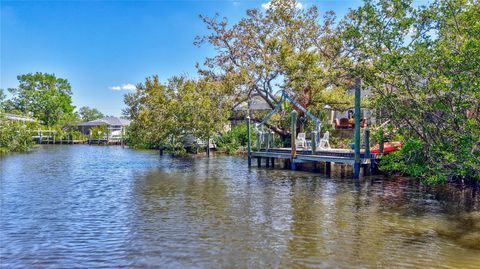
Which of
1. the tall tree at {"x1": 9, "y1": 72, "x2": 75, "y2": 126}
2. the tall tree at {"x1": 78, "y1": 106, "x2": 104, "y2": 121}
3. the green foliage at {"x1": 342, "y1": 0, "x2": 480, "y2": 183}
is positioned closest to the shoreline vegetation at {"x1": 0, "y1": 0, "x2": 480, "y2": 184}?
the green foliage at {"x1": 342, "y1": 0, "x2": 480, "y2": 183}

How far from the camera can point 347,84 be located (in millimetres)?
18844

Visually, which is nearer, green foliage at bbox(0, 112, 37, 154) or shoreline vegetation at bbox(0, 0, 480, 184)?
shoreline vegetation at bbox(0, 0, 480, 184)

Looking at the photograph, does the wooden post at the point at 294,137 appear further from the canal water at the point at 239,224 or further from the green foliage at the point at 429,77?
the green foliage at the point at 429,77

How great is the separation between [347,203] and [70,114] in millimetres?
87547

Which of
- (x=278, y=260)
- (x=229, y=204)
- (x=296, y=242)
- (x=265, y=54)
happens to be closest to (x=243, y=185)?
(x=229, y=204)

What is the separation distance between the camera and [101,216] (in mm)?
12055

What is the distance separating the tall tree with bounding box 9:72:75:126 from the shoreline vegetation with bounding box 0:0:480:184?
1467 cm

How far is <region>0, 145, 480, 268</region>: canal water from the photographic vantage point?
8344 mm

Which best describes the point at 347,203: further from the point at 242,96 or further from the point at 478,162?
the point at 242,96

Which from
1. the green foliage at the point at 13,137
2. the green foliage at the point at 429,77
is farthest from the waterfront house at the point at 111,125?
the green foliage at the point at 429,77

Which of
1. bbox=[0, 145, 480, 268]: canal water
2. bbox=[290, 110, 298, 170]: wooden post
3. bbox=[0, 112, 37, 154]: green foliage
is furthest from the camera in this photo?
bbox=[0, 112, 37, 154]: green foliage

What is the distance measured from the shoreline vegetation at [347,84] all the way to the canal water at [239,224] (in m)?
1.54

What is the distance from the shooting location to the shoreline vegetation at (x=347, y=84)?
11.4m

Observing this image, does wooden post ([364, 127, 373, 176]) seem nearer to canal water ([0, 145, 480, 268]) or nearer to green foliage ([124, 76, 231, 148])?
canal water ([0, 145, 480, 268])
